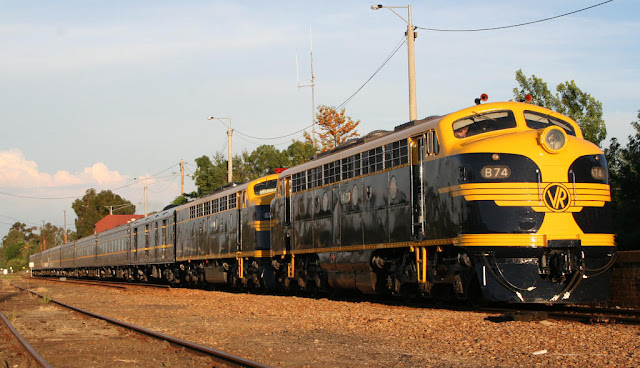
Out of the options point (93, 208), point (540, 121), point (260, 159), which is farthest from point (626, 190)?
point (93, 208)

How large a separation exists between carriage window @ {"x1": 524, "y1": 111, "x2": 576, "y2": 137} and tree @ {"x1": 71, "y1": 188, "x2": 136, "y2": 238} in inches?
5047

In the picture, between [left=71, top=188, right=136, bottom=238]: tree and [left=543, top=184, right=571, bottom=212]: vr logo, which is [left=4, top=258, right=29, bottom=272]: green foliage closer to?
[left=71, top=188, right=136, bottom=238]: tree


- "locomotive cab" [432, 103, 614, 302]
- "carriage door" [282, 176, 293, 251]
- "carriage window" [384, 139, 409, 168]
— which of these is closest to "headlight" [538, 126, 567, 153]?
"locomotive cab" [432, 103, 614, 302]

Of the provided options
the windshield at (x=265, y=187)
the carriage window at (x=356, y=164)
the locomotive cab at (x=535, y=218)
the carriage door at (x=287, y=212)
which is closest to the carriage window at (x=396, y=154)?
the carriage window at (x=356, y=164)

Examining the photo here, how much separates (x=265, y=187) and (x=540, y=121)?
→ 1305 centimetres

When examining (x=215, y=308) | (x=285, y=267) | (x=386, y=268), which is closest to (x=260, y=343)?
(x=386, y=268)

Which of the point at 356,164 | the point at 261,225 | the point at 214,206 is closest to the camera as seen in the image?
the point at 356,164

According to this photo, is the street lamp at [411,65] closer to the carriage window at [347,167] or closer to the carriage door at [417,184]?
the carriage window at [347,167]

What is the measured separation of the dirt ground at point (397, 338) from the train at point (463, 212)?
913mm

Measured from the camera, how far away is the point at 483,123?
546 inches

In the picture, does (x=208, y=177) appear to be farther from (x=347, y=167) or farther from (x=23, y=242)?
(x=23, y=242)

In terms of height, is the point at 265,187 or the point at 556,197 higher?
the point at 265,187

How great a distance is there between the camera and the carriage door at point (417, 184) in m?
14.5

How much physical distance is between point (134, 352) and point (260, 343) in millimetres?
1925
